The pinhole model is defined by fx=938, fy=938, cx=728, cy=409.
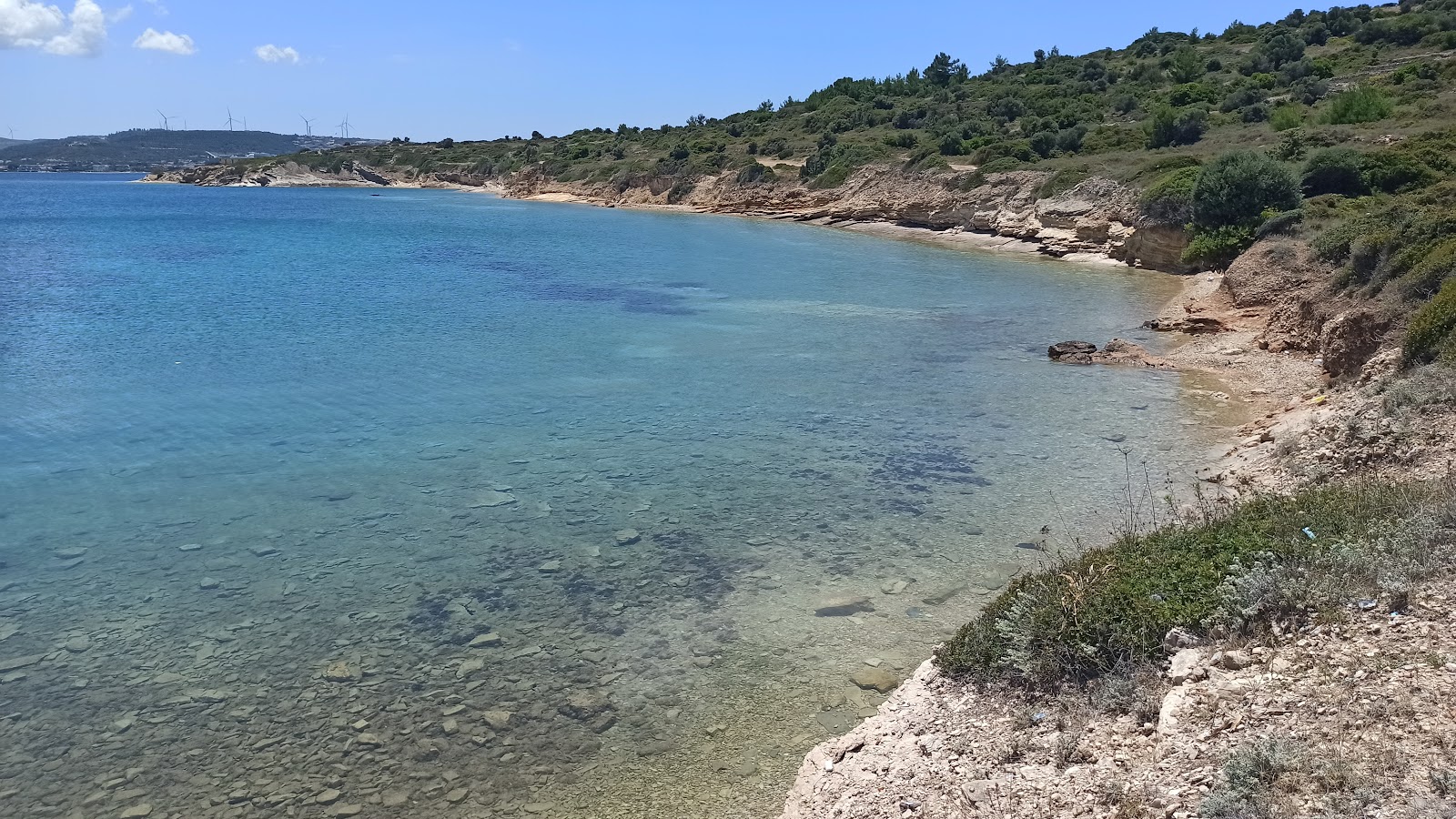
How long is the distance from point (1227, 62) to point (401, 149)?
111 meters

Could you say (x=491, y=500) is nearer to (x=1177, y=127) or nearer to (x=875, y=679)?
(x=875, y=679)

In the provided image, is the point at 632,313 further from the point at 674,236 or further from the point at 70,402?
the point at 674,236

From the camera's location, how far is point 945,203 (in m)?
51.0

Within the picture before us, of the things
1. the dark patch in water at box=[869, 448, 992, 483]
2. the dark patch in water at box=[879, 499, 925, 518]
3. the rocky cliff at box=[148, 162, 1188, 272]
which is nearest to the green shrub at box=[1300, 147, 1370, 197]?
the rocky cliff at box=[148, 162, 1188, 272]

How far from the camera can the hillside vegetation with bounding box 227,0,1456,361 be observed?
21.4 metres

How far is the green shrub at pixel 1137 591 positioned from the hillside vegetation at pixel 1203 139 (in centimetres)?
565

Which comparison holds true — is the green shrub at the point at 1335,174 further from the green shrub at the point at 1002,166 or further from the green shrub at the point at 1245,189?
the green shrub at the point at 1002,166

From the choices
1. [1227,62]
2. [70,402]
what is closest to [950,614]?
[70,402]

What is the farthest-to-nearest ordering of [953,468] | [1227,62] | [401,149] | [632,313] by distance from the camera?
[401,149] < [1227,62] < [632,313] < [953,468]

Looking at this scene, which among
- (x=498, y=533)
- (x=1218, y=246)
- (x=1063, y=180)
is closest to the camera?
(x=498, y=533)

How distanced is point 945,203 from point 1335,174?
76.3 feet

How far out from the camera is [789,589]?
9.29 meters

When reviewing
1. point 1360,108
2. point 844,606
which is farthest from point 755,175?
point 844,606

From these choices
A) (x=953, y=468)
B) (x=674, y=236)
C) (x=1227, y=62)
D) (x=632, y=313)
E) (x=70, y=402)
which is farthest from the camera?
(x=1227, y=62)
